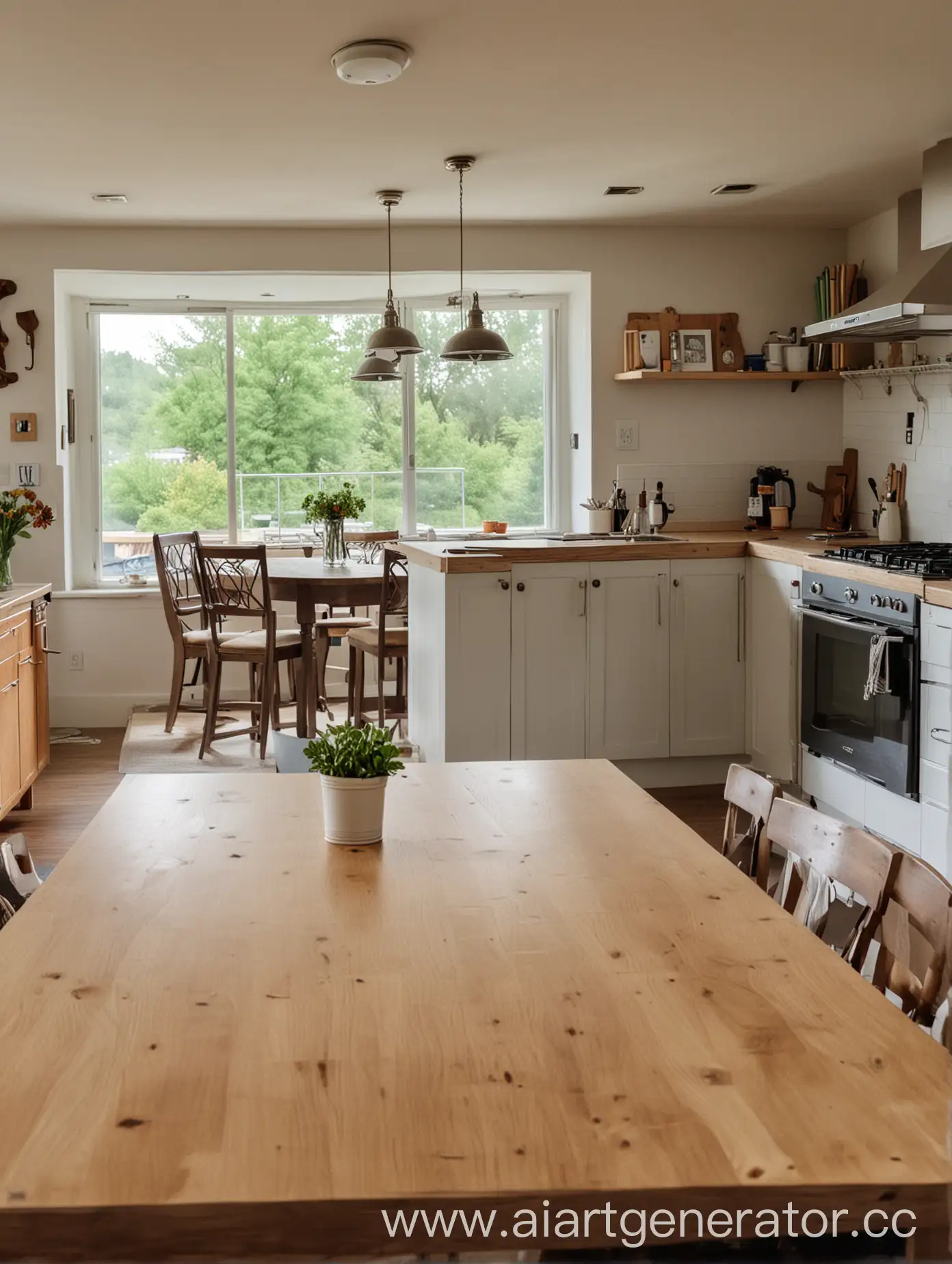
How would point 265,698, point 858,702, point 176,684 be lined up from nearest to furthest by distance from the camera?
point 858,702 → point 265,698 → point 176,684

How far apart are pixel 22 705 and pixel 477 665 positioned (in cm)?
178

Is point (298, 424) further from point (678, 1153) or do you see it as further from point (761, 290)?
point (678, 1153)

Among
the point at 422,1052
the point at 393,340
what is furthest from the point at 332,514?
the point at 422,1052

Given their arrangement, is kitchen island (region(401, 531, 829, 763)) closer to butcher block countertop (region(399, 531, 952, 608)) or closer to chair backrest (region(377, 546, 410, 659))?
butcher block countertop (region(399, 531, 952, 608))

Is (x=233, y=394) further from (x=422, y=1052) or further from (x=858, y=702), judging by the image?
(x=422, y=1052)

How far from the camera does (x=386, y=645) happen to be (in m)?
5.70

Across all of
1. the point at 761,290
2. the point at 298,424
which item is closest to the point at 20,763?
the point at 298,424

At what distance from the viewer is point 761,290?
636 cm

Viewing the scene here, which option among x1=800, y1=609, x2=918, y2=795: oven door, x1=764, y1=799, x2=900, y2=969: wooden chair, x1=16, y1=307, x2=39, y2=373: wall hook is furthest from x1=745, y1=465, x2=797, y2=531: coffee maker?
x1=764, y1=799, x2=900, y2=969: wooden chair

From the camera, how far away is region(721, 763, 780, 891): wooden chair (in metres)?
2.05

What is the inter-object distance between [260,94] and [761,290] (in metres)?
3.18

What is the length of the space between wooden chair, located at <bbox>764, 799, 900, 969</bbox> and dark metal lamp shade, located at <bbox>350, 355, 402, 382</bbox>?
14.4ft

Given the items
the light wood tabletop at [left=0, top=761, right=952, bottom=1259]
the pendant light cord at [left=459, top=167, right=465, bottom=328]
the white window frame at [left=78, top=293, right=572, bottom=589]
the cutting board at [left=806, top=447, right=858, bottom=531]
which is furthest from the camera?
the white window frame at [left=78, top=293, right=572, bottom=589]

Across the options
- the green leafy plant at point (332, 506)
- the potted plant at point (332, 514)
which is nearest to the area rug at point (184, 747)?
the potted plant at point (332, 514)
